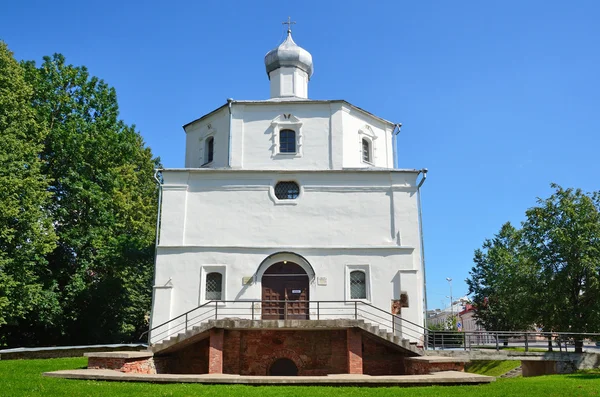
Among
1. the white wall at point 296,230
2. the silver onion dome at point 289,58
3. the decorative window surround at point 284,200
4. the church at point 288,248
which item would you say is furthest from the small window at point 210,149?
the silver onion dome at point 289,58

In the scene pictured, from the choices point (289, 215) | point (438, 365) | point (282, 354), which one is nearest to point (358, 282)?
point (289, 215)

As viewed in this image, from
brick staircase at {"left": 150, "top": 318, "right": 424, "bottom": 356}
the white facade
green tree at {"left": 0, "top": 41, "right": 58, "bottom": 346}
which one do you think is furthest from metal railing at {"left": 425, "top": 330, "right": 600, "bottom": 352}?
green tree at {"left": 0, "top": 41, "right": 58, "bottom": 346}

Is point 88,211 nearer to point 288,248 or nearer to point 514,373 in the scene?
point 288,248

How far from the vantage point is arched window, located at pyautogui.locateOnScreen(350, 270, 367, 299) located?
64.6 ft

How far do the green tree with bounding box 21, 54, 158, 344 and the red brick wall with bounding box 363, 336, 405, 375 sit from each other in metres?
15.0

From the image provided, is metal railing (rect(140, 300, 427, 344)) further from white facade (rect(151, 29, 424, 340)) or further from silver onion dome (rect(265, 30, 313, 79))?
silver onion dome (rect(265, 30, 313, 79))

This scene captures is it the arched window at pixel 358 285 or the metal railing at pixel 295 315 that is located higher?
the arched window at pixel 358 285

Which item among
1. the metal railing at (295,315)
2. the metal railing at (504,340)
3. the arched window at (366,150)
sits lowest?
the metal railing at (504,340)

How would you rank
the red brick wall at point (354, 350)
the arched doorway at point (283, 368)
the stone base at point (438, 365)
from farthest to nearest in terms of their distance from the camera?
the arched doorway at point (283, 368)
the red brick wall at point (354, 350)
the stone base at point (438, 365)

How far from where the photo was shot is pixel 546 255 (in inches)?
996

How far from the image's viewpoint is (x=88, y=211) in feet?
89.2

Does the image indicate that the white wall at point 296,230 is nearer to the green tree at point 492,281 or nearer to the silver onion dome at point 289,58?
the silver onion dome at point 289,58

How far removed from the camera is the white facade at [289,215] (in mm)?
19547

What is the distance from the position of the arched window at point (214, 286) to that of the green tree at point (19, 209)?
7.63 m
